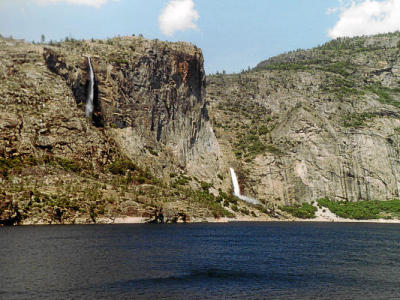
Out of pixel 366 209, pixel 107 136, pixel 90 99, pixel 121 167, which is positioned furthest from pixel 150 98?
pixel 366 209

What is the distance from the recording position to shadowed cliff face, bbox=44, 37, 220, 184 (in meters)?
151

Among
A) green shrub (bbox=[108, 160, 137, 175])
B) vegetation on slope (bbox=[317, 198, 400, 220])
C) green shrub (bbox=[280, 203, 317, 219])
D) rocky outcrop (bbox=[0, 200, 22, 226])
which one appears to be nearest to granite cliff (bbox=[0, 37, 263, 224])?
rocky outcrop (bbox=[0, 200, 22, 226])

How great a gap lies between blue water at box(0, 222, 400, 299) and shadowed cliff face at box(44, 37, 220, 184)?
79659 mm

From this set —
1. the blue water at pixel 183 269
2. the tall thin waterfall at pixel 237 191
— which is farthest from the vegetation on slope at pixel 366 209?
the blue water at pixel 183 269

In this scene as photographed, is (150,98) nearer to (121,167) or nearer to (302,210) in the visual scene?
(121,167)

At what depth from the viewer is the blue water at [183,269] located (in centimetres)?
3866

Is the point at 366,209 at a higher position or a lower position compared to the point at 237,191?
lower

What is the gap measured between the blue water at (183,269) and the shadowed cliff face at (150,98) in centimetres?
7966

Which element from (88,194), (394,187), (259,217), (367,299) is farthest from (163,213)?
(394,187)

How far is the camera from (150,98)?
168m

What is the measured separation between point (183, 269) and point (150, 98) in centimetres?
12619

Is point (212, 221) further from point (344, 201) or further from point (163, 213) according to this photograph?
point (344, 201)

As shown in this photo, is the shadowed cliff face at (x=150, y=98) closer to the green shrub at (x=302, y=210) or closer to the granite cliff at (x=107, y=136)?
the granite cliff at (x=107, y=136)

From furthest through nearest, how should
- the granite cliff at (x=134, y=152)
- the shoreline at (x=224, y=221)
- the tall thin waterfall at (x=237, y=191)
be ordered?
the tall thin waterfall at (x=237, y=191), the granite cliff at (x=134, y=152), the shoreline at (x=224, y=221)
